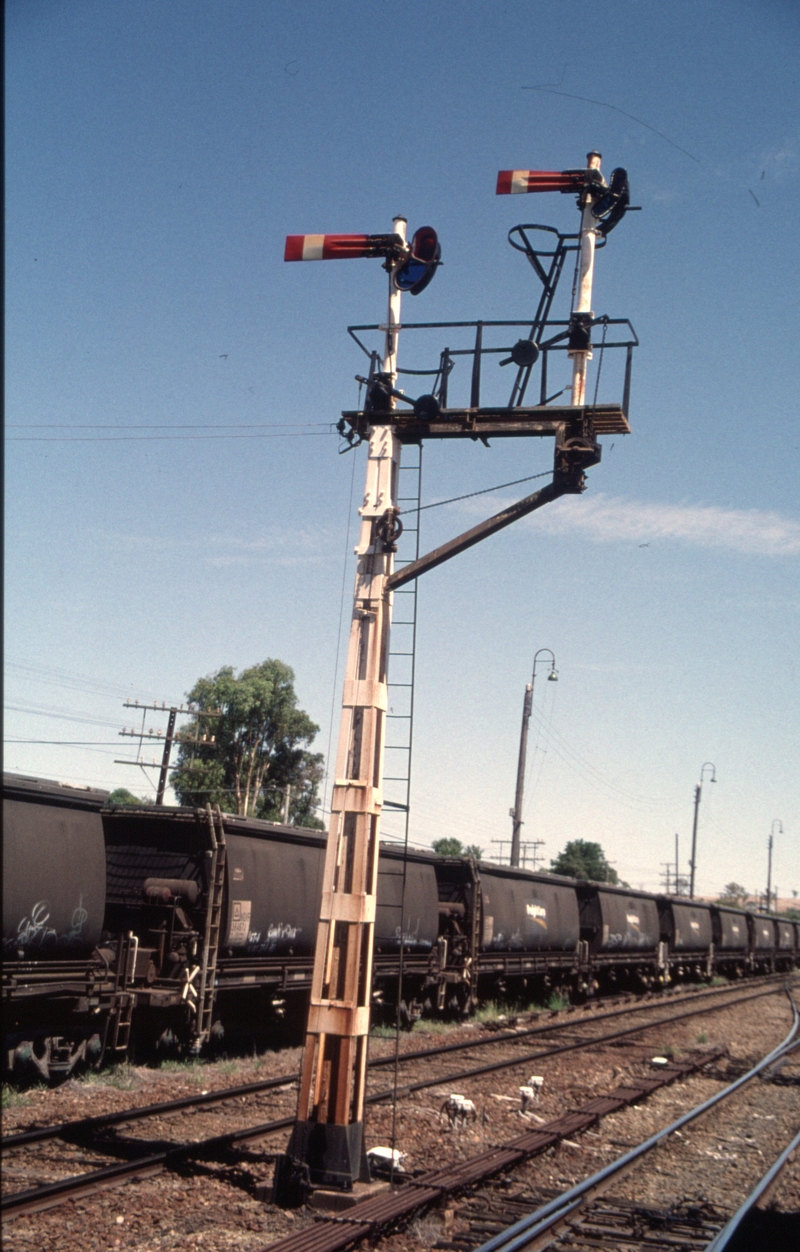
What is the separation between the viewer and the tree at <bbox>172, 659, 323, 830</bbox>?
53781mm

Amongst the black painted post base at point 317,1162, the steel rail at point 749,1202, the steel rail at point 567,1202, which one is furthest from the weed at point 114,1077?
the steel rail at point 749,1202

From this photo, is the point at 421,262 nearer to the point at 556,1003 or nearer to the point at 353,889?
the point at 353,889

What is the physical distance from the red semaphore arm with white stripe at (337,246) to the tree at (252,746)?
151 ft

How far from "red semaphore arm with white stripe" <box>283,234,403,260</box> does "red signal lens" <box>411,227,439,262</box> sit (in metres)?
0.15

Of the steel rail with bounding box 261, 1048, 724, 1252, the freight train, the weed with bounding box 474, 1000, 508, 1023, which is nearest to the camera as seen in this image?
the steel rail with bounding box 261, 1048, 724, 1252

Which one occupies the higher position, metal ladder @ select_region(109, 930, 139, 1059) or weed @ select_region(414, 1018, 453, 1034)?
metal ladder @ select_region(109, 930, 139, 1059)

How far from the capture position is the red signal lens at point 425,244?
8.88 m

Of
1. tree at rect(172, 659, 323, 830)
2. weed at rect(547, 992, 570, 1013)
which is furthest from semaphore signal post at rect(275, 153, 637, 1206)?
tree at rect(172, 659, 323, 830)

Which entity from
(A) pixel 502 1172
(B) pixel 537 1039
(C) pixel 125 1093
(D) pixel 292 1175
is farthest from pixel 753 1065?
(D) pixel 292 1175

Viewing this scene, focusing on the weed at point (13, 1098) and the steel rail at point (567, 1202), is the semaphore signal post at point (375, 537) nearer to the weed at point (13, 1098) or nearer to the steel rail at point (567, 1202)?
the steel rail at point (567, 1202)

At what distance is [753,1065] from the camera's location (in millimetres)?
16906

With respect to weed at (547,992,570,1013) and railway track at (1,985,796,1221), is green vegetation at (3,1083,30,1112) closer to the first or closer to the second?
railway track at (1,985,796,1221)

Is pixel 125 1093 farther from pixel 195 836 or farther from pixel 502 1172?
pixel 502 1172

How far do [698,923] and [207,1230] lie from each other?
34059 millimetres
